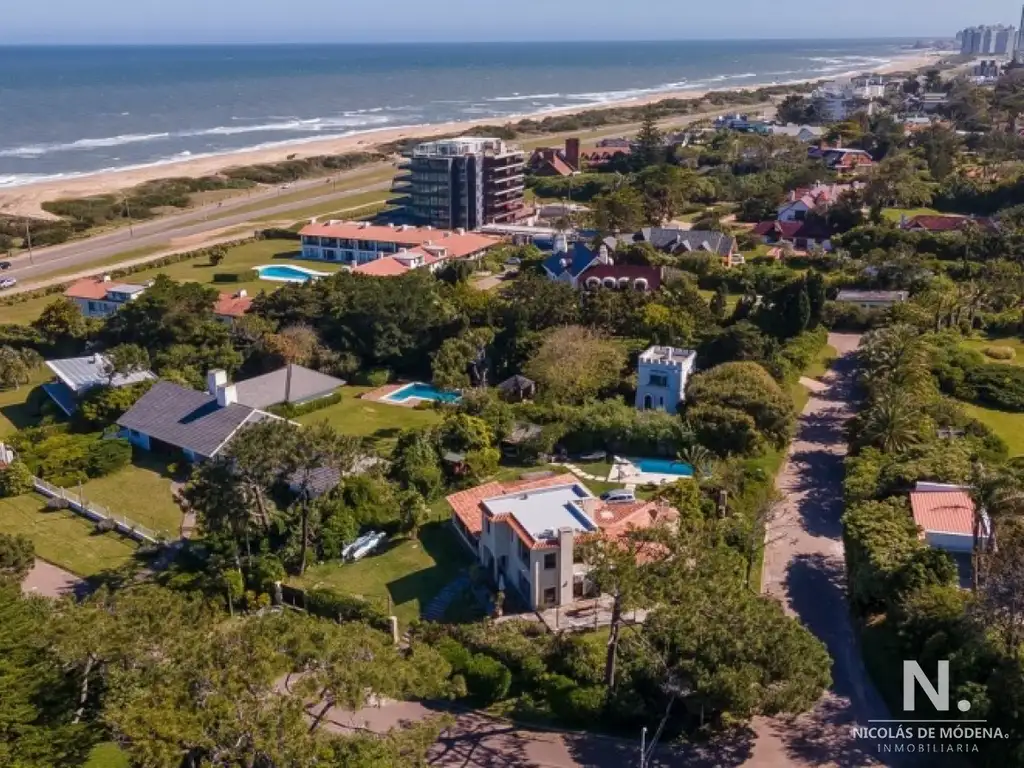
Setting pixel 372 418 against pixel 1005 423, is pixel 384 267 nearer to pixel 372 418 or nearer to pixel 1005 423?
pixel 372 418

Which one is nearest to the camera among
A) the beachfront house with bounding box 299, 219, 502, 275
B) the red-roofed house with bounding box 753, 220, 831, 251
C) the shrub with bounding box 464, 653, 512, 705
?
the shrub with bounding box 464, 653, 512, 705

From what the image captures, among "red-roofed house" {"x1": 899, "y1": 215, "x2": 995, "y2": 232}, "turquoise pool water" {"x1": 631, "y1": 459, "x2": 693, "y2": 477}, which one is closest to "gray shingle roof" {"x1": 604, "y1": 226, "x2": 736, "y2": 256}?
"red-roofed house" {"x1": 899, "y1": 215, "x2": 995, "y2": 232}

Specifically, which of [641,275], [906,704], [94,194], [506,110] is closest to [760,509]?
[906,704]

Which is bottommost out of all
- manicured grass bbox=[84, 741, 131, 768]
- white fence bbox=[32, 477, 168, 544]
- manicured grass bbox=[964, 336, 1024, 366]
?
white fence bbox=[32, 477, 168, 544]

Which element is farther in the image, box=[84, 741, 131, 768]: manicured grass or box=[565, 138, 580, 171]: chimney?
box=[565, 138, 580, 171]: chimney

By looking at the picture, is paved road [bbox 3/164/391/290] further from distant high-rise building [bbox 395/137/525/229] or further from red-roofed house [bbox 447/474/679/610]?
red-roofed house [bbox 447/474/679/610]

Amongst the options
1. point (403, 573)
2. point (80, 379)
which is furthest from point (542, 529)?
point (80, 379)

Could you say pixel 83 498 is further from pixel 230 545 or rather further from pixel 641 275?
pixel 641 275
